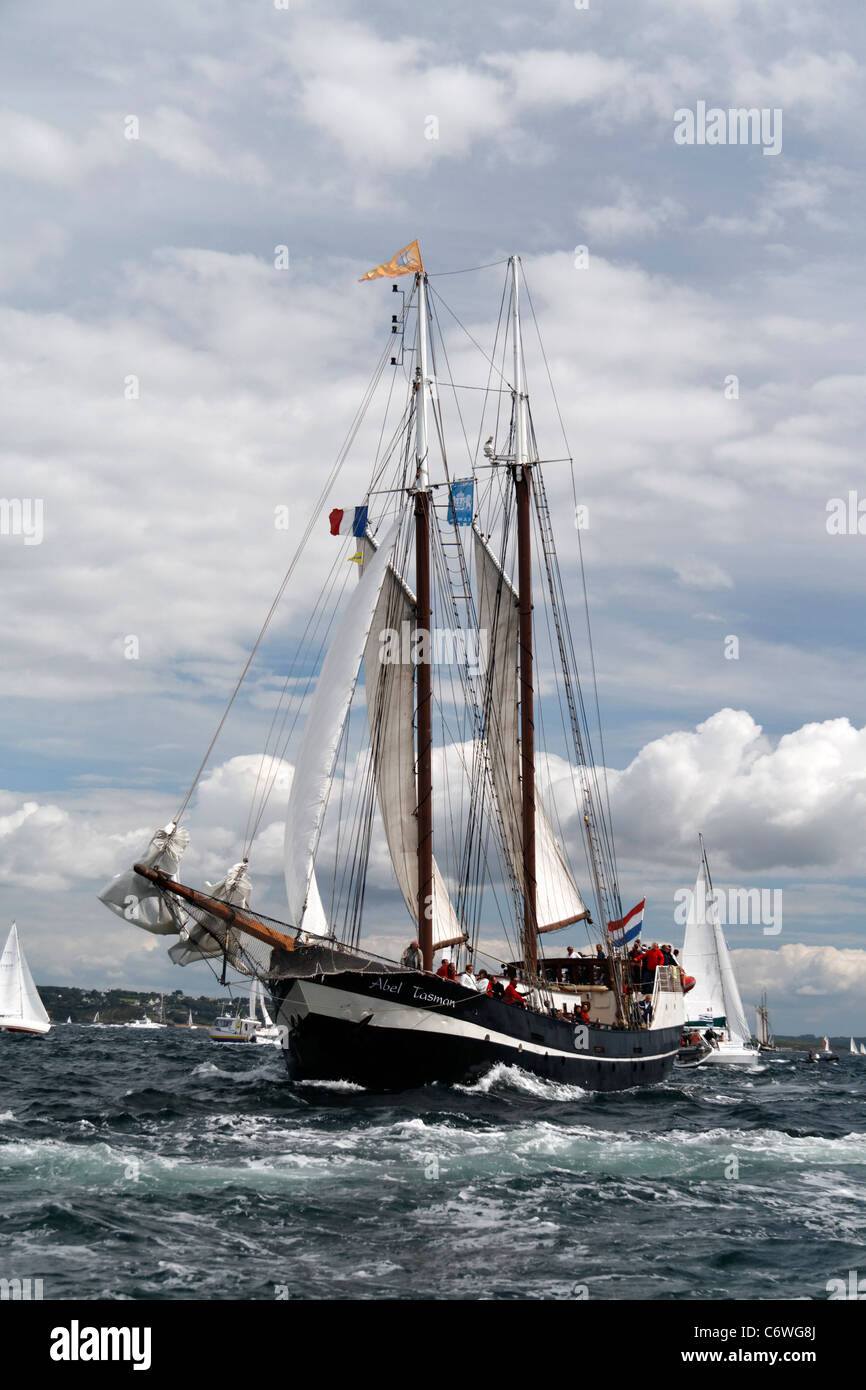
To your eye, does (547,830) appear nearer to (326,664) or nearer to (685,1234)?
(326,664)

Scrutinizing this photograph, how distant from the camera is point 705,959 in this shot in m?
→ 96.3

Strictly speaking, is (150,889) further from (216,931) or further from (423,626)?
(423,626)

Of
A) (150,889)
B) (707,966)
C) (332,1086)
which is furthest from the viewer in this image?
(707,966)

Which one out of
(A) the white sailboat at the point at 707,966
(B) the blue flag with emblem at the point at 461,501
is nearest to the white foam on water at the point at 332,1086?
(B) the blue flag with emblem at the point at 461,501

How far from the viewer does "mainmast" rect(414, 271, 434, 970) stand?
43031 millimetres

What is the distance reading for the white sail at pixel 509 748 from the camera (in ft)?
173

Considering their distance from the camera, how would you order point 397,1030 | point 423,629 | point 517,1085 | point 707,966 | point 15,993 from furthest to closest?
point 15,993
point 707,966
point 423,629
point 517,1085
point 397,1030

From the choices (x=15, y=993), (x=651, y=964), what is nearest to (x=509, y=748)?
(x=651, y=964)

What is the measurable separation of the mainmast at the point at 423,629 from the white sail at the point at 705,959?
5778 centimetres

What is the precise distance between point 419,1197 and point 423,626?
87.6 feet

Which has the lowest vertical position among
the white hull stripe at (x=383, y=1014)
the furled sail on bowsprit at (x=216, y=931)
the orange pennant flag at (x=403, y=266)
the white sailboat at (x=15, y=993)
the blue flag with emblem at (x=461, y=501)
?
the white sailboat at (x=15, y=993)

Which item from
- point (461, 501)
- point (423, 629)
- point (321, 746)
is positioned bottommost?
point (321, 746)

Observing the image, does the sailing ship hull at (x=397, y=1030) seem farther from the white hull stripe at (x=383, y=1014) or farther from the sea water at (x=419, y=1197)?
the sea water at (x=419, y=1197)

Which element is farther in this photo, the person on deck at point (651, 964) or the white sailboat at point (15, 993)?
the white sailboat at point (15, 993)
